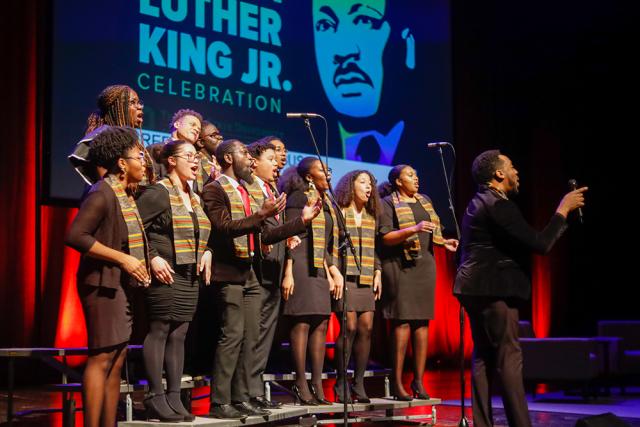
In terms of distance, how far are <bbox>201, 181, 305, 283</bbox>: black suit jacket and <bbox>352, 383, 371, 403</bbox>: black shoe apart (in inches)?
51.6

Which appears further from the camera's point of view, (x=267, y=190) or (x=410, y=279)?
(x=410, y=279)

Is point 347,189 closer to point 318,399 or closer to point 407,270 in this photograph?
point 407,270

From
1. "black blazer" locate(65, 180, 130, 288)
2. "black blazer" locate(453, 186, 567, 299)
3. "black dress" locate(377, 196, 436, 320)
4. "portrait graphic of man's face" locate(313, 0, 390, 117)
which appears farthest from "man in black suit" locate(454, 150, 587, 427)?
"portrait graphic of man's face" locate(313, 0, 390, 117)

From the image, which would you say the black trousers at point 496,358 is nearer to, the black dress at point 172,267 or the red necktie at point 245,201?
the red necktie at point 245,201

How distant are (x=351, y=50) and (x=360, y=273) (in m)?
3.49

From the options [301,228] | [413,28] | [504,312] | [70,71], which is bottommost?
[504,312]

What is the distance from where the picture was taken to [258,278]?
457 cm

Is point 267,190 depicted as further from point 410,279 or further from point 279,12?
point 279,12

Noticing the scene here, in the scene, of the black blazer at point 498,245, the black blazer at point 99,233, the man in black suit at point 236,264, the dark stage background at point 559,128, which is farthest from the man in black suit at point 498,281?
the dark stage background at point 559,128

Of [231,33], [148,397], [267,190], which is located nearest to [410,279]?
[267,190]

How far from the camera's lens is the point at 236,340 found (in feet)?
14.2

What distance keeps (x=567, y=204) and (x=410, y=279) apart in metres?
1.72

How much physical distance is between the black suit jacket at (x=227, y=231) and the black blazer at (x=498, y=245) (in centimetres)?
86

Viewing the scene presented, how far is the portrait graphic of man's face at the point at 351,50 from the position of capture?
796 centimetres
